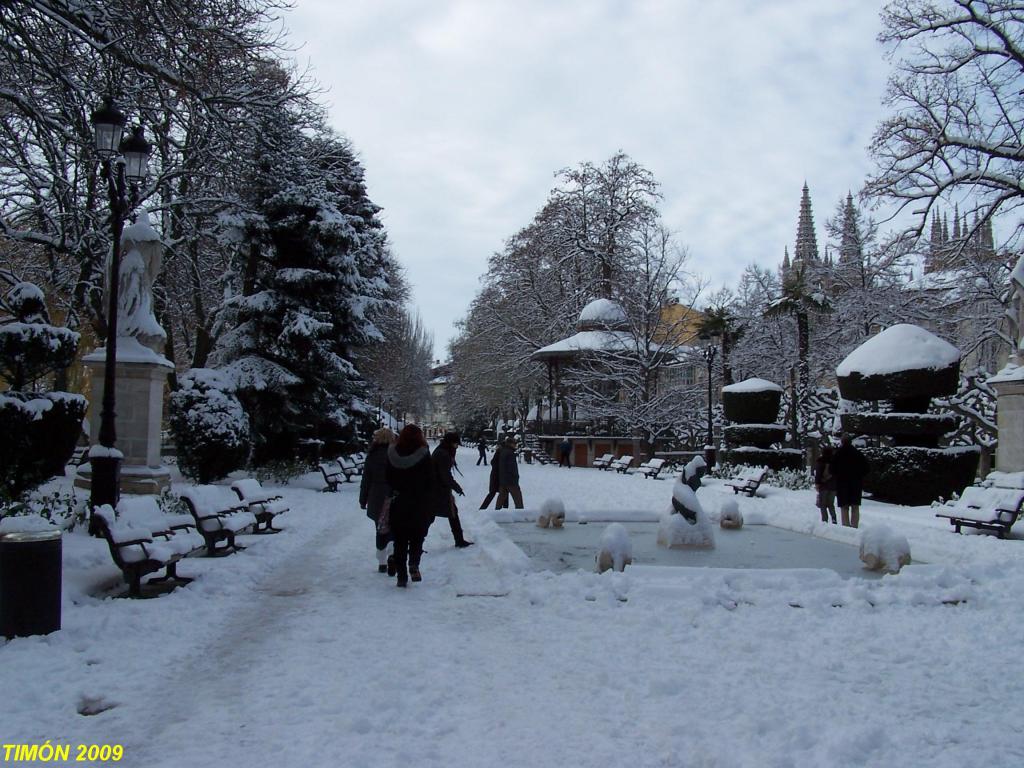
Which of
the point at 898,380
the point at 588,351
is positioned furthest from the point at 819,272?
the point at 898,380

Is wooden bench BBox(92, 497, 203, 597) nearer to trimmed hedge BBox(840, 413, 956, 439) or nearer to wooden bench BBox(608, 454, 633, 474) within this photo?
trimmed hedge BBox(840, 413, 956, 439)

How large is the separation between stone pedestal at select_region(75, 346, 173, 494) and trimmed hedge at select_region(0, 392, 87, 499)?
2086 mm

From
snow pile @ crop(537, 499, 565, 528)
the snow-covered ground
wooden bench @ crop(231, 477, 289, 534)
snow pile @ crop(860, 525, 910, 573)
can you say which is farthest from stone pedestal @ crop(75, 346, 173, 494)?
snow pile @ crop(860, 525, 910, 573)

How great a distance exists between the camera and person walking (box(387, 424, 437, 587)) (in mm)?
8375

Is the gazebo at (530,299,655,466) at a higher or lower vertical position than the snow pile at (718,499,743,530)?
higher

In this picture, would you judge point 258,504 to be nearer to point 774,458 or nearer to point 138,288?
point 138,288

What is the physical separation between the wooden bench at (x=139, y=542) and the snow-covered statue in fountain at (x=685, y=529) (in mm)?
6476

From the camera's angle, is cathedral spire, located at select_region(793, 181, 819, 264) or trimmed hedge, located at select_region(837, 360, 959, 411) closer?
trimmed hedge, located at select_region(837, 360, 959, 411)

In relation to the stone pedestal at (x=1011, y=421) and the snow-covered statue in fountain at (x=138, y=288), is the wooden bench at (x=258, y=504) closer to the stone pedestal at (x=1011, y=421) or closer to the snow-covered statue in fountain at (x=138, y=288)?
the snow-covered statue in fountain at (x=138, y=288)

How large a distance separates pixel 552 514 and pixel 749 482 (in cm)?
853

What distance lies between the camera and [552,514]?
45.1 feet

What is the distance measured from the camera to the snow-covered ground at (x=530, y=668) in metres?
4.13

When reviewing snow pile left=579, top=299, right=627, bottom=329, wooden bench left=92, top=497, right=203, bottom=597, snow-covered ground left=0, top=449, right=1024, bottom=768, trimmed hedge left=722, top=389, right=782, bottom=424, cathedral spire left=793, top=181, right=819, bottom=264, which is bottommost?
snow-covered ground left=0, top=449, right=1024, bottom=768

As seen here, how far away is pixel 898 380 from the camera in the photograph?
18.6 m
